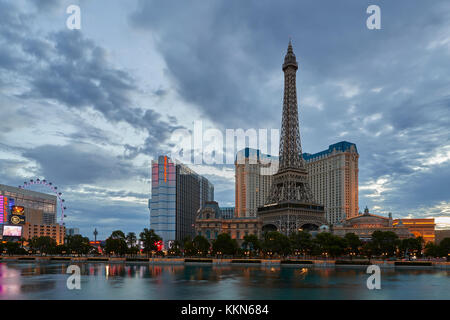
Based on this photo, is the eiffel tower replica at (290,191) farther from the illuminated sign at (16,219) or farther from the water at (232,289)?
the illuminated sign at (16,219)

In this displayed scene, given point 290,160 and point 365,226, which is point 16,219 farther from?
point 365,226

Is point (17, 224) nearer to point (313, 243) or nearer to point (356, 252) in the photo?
point (313, 243)

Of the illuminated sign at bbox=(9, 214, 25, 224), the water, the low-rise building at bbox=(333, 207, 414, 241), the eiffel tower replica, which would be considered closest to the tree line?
the low-rise building at bbox=(333, 207, 414, 241)

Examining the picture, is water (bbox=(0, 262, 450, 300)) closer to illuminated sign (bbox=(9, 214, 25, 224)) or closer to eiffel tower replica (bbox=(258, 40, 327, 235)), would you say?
eiffel tower replica (bbox=(258, 40, 327, 235))

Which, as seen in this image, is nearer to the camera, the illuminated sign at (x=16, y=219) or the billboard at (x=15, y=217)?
the illuminated sign at (x=16, y=219)

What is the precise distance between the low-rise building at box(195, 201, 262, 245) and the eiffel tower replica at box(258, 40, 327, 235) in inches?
236

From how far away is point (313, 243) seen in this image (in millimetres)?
129875

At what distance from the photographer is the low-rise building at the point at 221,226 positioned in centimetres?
19412

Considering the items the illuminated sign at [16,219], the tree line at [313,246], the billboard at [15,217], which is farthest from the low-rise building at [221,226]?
the billboard at [15,217]

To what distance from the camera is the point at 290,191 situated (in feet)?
593

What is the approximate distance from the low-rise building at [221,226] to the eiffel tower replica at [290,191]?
598 centimetres

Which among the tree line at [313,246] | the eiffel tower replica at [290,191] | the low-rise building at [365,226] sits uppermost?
the eiffel tower replica at [290,191]

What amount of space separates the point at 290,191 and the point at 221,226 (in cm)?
3945
